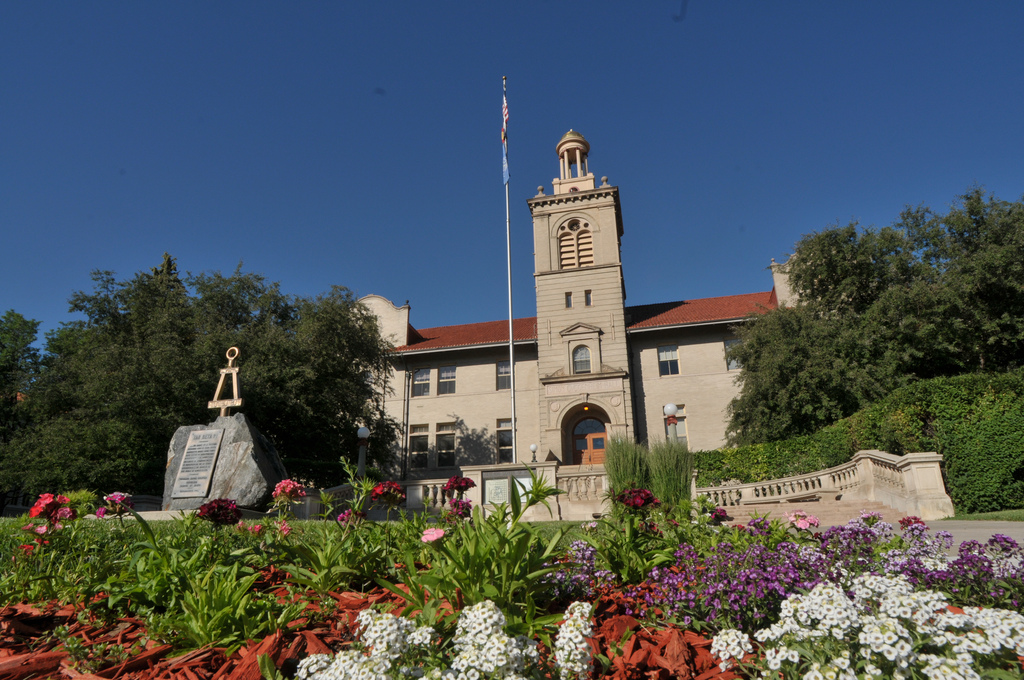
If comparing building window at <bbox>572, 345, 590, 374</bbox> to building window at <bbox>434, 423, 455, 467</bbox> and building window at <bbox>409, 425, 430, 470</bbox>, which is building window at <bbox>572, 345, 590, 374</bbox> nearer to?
building window at <bbox>434, 423, 455, 467</bbox>

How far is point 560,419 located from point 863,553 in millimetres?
26282

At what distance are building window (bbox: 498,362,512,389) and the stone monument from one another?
2005cm

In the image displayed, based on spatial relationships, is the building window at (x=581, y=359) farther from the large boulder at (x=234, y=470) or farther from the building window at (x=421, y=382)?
the large boulder at (x=234, y=470)

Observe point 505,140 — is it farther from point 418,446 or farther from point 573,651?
point 573,651

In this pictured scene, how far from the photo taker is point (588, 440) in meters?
31.4

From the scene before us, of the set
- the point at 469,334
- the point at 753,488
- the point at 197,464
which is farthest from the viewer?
the point at 469,334

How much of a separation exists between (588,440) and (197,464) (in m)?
21.2

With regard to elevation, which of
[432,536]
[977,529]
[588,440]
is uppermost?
[588,440]

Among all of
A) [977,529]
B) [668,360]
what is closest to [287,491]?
[977,529]

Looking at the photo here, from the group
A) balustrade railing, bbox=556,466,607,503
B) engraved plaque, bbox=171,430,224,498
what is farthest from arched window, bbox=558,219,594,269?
engraved plaque, bbox=171,430,224,498

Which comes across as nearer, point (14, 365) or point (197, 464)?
point (197, 464)

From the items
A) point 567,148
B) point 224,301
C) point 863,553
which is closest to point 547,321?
point 567,148

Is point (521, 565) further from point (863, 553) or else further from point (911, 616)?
point (863, 553)

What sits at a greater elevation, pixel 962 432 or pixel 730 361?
pixel 730 361
